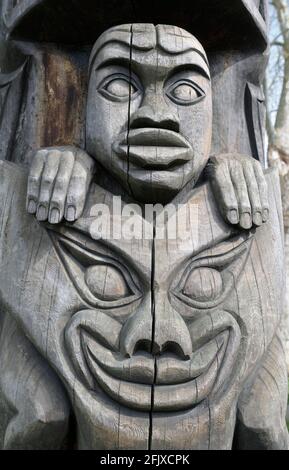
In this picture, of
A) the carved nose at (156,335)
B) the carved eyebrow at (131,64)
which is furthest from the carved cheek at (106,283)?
the carved eyebrow at (131,64)

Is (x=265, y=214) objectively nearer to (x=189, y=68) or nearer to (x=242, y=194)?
(x=242, y=194)

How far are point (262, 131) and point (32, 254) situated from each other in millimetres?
1229

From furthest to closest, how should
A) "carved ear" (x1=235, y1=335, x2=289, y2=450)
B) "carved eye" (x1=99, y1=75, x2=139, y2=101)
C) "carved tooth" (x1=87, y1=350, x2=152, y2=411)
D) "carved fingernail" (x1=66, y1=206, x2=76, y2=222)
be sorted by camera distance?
1. "carved eye" (x1=99, y1=75, x2=139, y2=101)
2. "carved fingernail" (x1=66, y1=206, x2=76, y2=222)
3. "carved ear" (x1=235, y1=335, x2=289, y2=450)
4. "carved tooth" (x1=87, y1=350, x2=152, y2=411)

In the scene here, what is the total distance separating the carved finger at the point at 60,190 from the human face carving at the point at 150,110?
13 centimetres

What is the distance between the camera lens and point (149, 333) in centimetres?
208

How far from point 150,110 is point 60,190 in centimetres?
42

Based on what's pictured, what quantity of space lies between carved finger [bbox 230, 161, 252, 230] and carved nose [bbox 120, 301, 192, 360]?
1.45 feet

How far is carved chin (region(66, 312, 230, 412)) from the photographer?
201cm

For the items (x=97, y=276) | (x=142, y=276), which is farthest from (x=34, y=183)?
(x=142, y=276)

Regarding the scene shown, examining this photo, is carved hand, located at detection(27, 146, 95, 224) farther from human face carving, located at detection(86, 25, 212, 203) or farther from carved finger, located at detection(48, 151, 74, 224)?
human face carving, located at detection(86, 25, 212, 203)

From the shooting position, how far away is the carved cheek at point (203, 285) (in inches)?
86.9

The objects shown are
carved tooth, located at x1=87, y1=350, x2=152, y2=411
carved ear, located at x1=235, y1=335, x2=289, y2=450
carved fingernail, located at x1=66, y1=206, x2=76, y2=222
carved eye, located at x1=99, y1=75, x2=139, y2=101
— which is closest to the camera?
carved tooth, located at x1=87, y1=350, x2=152, y2=411

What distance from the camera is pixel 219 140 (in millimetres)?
2793

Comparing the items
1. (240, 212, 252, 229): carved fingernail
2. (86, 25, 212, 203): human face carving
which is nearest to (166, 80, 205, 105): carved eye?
(86, 25, 212, 203): human face carving
